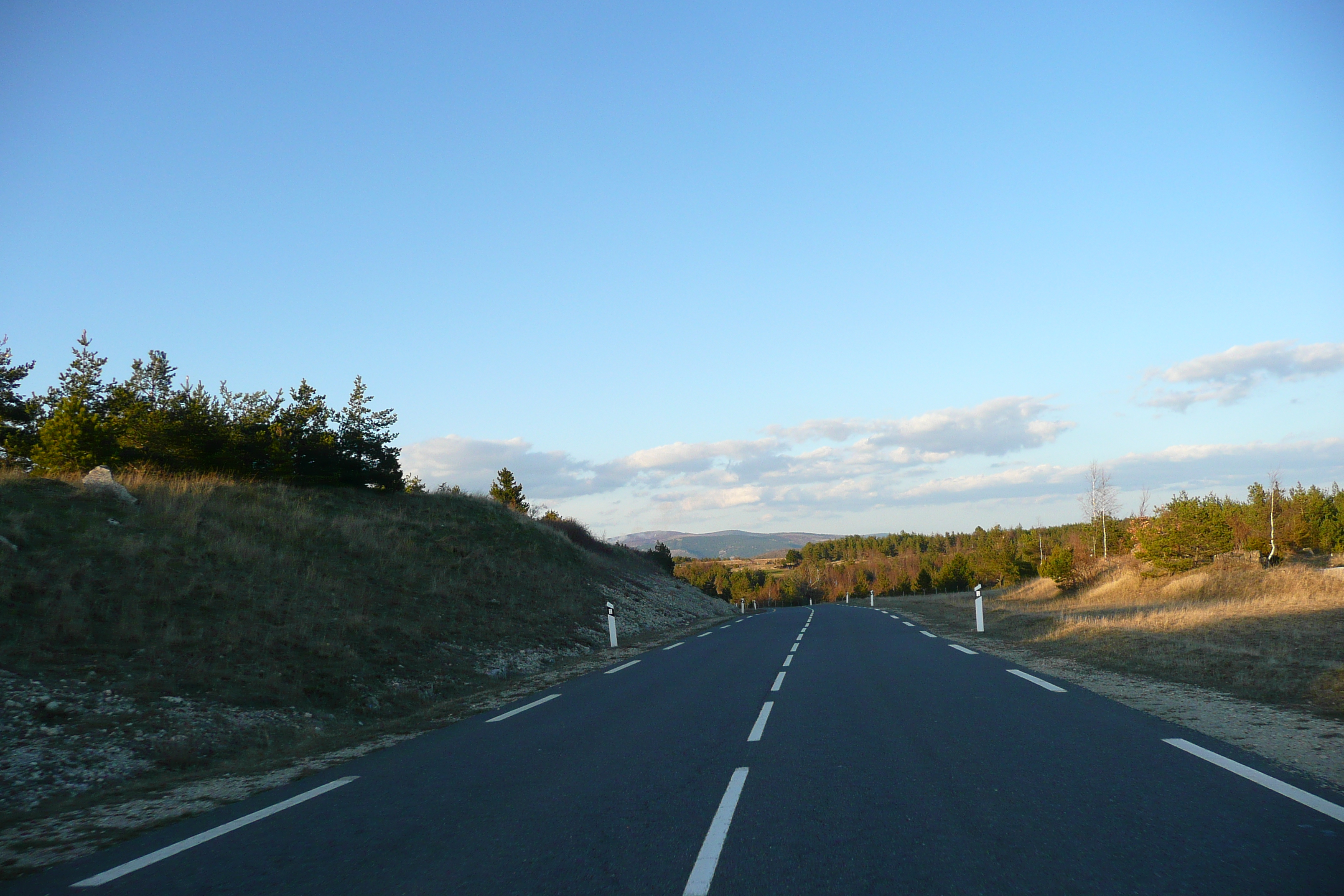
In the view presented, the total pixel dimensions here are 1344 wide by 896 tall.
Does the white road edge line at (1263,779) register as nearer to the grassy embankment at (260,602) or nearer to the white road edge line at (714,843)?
the white road edge line at (714,843)

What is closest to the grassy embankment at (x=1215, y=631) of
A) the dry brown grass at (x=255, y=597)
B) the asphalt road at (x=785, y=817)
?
the asphalt road at (x=785, y=817)

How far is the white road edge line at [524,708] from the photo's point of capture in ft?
29.7

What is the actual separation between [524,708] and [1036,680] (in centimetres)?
712

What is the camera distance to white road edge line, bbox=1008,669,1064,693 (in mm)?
9094

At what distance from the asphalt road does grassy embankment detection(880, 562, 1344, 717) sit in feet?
8.58

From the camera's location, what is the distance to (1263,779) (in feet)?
16.1

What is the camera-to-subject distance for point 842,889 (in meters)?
3.52

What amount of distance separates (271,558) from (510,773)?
12.5 m

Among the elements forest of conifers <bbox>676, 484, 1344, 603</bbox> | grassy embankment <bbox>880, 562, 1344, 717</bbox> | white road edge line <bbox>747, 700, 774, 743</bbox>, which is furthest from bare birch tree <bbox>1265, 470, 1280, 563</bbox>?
white road edge line <bbox>747, 700, 774, 743</bbox>

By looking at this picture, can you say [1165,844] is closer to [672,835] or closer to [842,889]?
[842,889]

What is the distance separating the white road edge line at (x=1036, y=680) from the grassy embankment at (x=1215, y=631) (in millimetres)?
1402

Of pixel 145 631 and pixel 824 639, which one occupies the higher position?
pixel 145 631

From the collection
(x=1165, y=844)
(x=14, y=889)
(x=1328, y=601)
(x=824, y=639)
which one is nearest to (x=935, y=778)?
(x=1165, y=844)

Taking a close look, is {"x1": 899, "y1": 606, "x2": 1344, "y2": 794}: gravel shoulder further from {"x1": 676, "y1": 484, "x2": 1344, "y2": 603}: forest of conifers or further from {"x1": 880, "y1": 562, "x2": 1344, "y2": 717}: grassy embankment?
{"x1": 676, "y1": 484, "x2": 1344, "y2": 603}: forest of conifers
